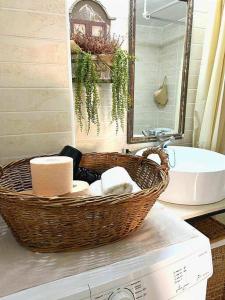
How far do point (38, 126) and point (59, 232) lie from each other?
0.52 m

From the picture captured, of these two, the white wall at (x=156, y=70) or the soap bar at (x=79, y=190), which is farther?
the white wall at (x=156, y=70)

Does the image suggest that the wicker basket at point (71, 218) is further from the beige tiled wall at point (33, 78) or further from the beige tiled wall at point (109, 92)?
the beige tiled wall at point (109, 92)

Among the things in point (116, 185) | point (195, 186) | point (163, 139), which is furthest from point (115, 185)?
point (163, 139)

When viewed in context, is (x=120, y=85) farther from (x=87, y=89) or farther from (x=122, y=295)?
(x=122, y=295)

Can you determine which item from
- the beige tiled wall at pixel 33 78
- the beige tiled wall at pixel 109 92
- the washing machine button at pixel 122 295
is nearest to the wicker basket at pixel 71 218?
the washing machine button at pixel 122 295

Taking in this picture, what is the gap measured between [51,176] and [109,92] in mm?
828

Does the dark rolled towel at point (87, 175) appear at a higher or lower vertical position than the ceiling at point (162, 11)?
lower

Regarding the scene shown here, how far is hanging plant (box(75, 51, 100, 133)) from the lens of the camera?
1130 millimetres

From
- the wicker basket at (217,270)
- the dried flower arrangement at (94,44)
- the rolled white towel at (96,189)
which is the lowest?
the wicker basket at (217,270)

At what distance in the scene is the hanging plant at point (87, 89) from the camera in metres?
1.13

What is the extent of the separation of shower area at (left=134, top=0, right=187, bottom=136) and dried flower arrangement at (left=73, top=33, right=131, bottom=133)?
0.54 ft

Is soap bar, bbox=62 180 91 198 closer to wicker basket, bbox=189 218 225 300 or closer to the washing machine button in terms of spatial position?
the washing machine button

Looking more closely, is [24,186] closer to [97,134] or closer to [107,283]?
[107,283]

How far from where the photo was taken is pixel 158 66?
1452 millimetres
